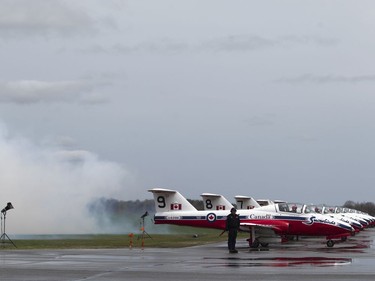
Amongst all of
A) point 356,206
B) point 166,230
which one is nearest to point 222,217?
point 166,230

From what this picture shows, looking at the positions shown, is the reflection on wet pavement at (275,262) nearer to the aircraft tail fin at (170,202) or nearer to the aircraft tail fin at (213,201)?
the aircraft tail fin at (170,202)

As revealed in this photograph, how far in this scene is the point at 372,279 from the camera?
17672 mm

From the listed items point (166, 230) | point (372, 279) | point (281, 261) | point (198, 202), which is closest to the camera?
point (372, 279)

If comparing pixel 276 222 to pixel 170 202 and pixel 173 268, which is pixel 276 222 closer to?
pixel 170 202

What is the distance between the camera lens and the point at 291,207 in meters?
37.6

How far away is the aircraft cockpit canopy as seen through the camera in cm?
3750

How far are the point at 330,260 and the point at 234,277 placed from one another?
7.17m

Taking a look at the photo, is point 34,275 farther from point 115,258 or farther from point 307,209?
point 307,209

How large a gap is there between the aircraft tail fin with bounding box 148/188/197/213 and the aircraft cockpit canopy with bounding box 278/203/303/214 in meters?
5.15

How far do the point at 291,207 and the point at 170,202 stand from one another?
657cm

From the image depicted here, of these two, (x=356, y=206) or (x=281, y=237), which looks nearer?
(x=281, y=237)

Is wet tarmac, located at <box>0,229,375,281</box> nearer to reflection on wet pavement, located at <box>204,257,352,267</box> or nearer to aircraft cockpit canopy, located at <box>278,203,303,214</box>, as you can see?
reflection on wet pavement, located at <box>204,257,352,267</box>

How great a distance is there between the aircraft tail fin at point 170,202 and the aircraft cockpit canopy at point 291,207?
5.15 metres

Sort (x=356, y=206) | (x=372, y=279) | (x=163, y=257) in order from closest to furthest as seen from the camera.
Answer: (x=372, y=279), (x=163, y=257), (x=356, y=206)
